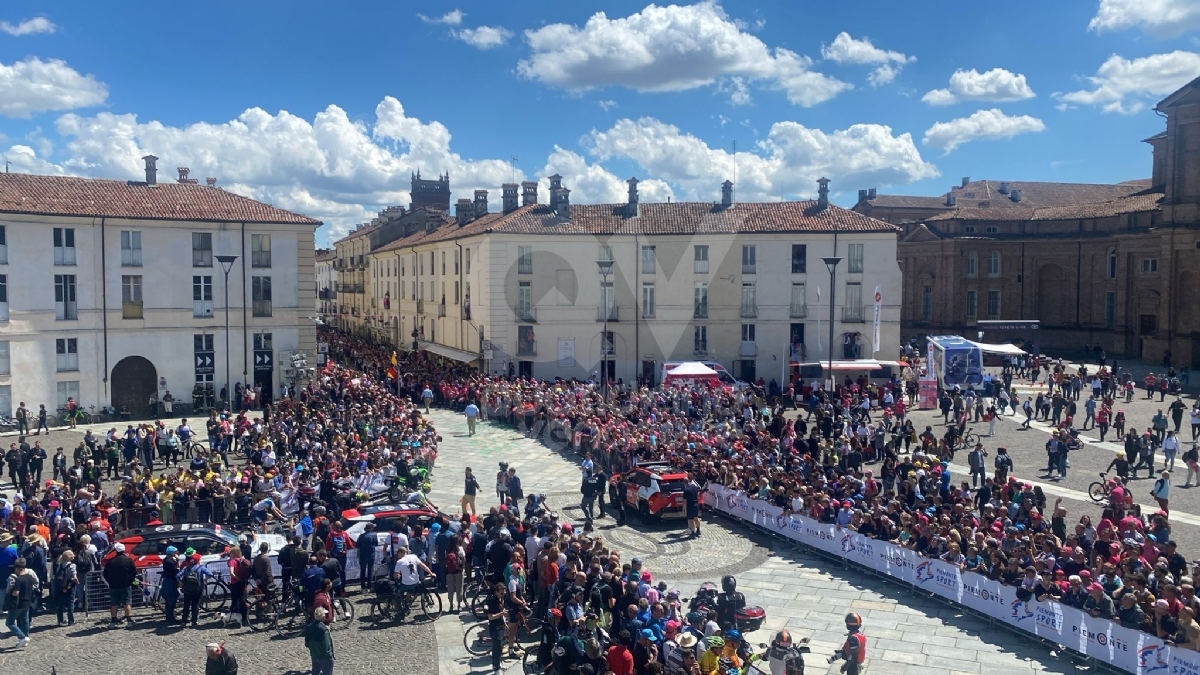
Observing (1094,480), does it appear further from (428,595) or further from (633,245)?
(633,245)

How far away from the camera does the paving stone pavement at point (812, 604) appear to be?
13352 mm

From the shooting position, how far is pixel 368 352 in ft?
183

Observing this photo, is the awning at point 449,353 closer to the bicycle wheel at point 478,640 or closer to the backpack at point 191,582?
the backpack at point 191,582

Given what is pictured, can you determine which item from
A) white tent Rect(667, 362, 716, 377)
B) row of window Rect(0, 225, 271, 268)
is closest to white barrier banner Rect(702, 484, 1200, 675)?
white tent Rect(667, 362, 716, 377)

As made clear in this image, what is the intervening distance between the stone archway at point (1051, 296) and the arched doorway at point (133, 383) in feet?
180

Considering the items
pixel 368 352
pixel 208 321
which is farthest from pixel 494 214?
pixel 208 321

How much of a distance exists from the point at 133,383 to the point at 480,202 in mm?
26636

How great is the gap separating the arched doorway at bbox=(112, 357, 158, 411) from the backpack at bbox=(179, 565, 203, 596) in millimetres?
25126

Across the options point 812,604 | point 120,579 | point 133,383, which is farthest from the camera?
point 133,383

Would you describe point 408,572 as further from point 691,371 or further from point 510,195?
point 510,195

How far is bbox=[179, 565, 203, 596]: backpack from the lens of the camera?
46.0 ft

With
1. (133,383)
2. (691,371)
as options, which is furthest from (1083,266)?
(133,383)

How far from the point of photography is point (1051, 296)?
211 feet

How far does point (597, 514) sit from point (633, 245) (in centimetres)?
2507
